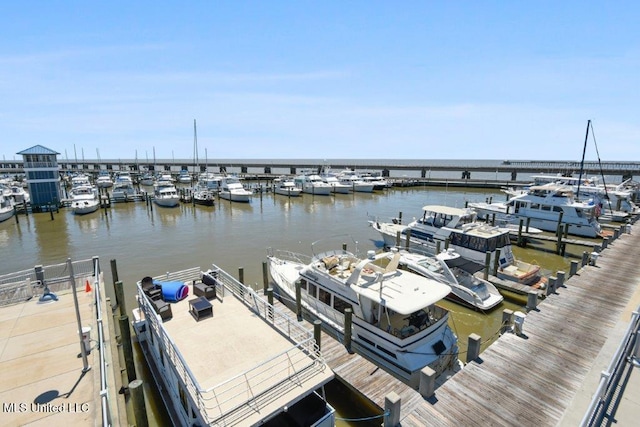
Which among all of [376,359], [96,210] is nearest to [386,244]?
[376,359]

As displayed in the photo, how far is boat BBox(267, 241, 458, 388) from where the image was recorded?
11.1 metres

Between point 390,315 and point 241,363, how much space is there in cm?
579

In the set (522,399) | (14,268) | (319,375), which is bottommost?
(14,268)

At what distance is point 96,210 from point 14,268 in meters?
24.0

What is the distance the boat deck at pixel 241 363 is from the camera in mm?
7441

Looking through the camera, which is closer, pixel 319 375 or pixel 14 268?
pixel 319 375

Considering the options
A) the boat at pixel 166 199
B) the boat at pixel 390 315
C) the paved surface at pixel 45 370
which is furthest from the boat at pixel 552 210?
the boat at pixel 166 199

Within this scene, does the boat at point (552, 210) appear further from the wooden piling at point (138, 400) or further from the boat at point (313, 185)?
the boat at point (313, 185)

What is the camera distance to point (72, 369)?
31.5ft

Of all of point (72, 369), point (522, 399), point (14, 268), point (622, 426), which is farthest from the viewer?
point (14, 268)

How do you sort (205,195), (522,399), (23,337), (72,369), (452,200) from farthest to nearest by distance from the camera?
1. (452,200)
2. (205,195)
3. (23,337)
4. (72,369)
5. (522,399)

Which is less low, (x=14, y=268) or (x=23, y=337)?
(x=23, y=337)

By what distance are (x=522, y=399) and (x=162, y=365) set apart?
11.6m

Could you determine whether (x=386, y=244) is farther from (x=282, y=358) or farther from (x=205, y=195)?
(x=205, y=195)
